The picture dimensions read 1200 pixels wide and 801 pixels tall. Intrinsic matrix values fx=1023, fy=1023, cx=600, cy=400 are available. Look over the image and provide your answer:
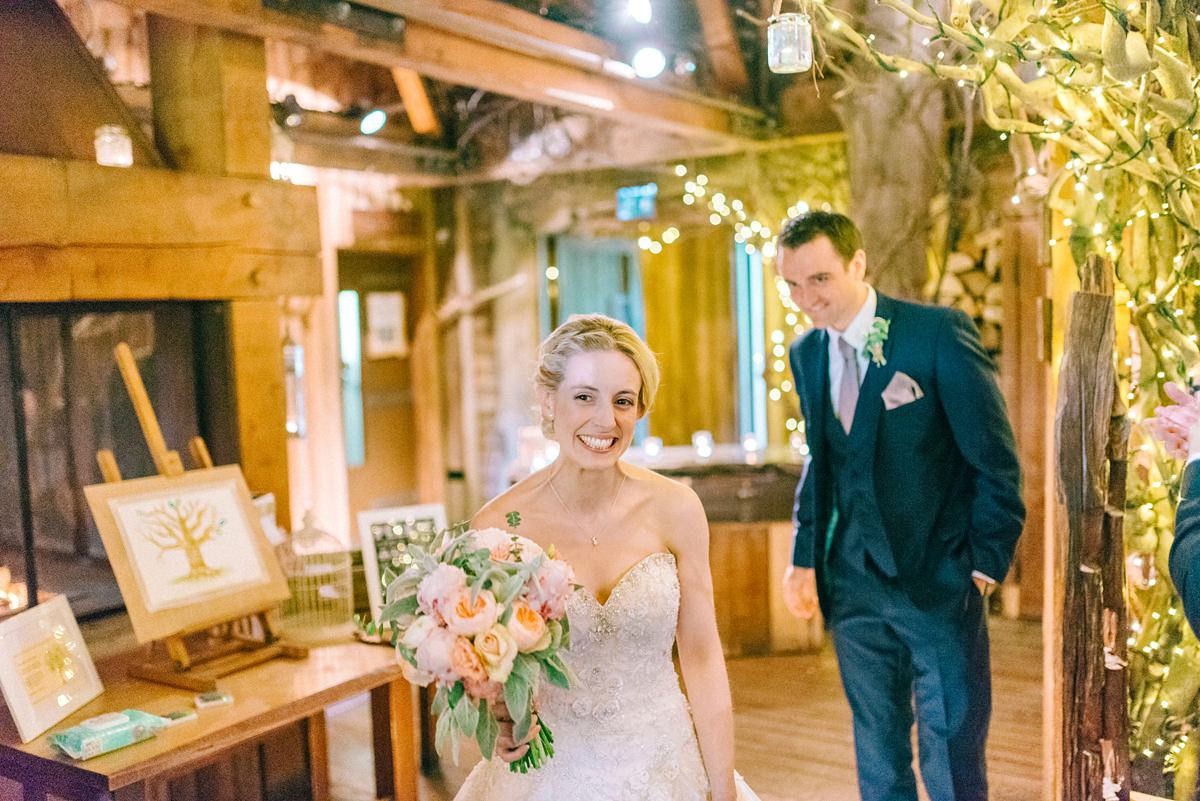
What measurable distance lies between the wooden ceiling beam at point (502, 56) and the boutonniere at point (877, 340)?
83.9 inches

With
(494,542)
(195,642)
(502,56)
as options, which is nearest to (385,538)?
(195,642)

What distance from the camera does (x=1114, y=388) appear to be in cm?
231

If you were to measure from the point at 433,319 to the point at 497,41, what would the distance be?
3.17 meters

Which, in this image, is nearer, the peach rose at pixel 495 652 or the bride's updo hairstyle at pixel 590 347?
the peach rose at pixel 495 652

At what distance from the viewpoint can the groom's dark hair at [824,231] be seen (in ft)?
8.55

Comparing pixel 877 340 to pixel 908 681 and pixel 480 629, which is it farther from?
pixel 480 629

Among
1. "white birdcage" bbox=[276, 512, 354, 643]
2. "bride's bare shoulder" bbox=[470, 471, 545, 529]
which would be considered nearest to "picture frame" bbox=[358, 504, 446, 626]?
"white birdcage" bbox=[276, 512, 354, 643]

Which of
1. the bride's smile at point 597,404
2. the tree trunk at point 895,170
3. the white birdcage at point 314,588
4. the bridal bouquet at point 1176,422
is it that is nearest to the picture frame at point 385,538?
the white birdcage at point 314,588

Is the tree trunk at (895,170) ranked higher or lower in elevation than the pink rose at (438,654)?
higher

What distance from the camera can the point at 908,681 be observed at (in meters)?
2.72

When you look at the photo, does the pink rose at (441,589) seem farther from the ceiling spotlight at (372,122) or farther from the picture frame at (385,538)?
the ceiling spotlight at (372,122)

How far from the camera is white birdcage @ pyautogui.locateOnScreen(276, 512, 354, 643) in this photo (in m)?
3.20

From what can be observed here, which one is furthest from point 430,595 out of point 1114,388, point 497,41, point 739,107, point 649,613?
point 739,107

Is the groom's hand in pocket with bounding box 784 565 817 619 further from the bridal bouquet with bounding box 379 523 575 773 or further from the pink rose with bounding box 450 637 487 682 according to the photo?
the pink rose with bounding box 450 637 487 682
